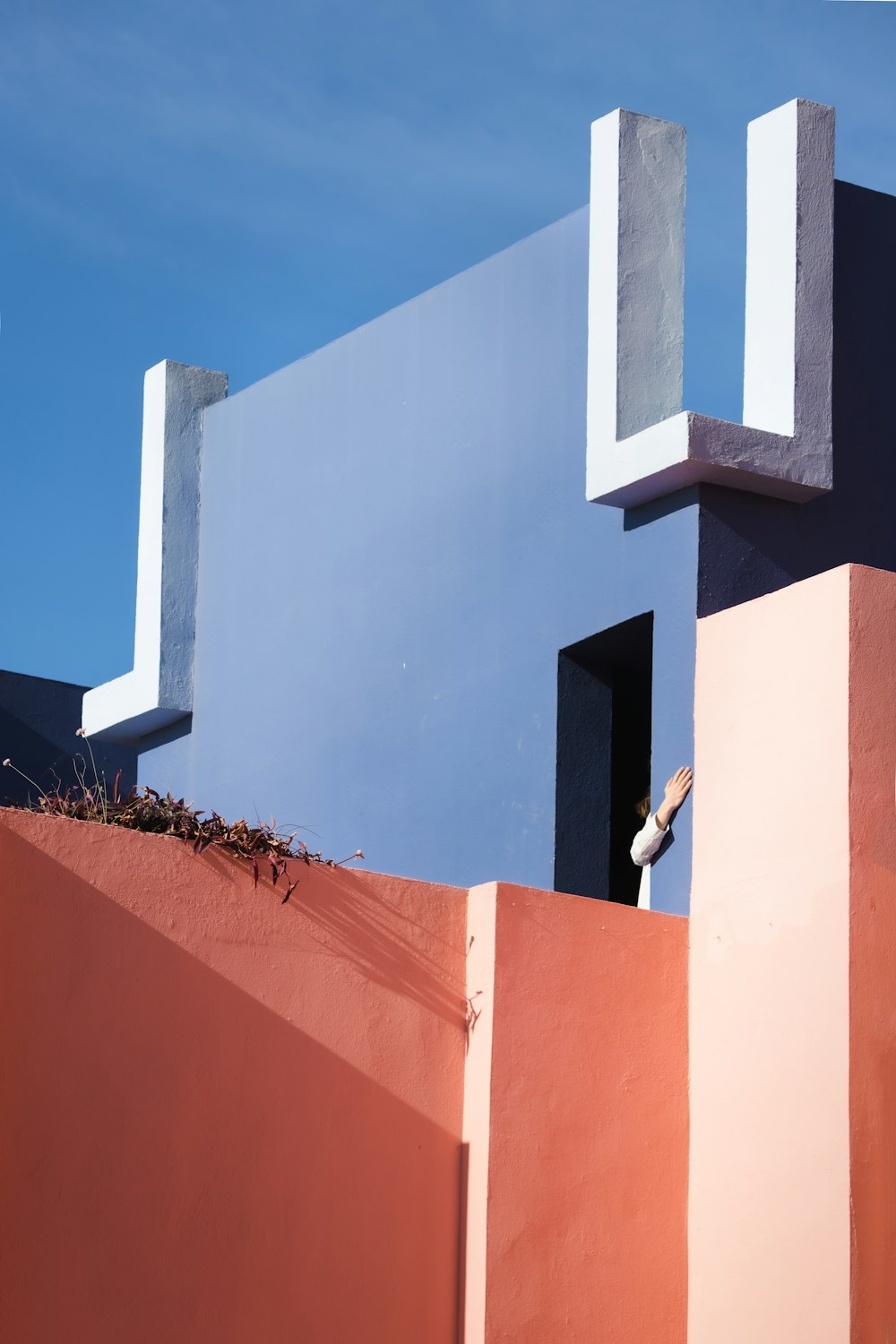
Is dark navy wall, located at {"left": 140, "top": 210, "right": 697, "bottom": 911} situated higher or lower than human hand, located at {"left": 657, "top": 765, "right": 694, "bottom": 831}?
higher

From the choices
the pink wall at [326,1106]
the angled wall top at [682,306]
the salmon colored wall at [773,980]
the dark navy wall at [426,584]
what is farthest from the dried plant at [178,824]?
the angled wall top at [682,306]

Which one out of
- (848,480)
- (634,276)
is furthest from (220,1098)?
(634,276)

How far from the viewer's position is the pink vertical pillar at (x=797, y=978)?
8273mm

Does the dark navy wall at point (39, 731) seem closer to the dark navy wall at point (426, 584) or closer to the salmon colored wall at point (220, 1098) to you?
the dark navy wall at point (426, 584)

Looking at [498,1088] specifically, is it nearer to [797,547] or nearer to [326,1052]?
[326,1052]

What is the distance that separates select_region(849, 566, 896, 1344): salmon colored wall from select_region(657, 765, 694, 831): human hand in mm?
1189

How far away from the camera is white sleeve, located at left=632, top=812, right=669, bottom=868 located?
32.3ft

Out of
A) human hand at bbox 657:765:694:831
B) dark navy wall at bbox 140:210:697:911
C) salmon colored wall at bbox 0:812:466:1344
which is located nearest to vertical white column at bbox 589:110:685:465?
dark navy wall at bbox 140:210:697:911

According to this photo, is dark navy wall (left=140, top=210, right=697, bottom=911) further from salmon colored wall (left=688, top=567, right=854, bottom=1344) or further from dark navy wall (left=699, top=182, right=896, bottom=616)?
salmon colored wall (left=688, top=567, right=854, bottom=1344)

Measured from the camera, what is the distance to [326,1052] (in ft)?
28.6

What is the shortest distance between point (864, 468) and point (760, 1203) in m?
3.89

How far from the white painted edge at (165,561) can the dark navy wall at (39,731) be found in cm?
251

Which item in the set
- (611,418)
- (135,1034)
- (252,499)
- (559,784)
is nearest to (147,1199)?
(135,1034)

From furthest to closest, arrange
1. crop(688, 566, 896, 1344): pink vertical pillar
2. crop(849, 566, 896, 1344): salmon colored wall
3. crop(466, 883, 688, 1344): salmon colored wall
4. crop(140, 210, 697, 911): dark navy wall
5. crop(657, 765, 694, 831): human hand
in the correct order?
crop(140, 210, 697, 911): dark navy wall < crop(657, 765, 694, 831): human hand < crop(466, 883, 688, 1344): salmon colored wall < crop(688, 566, 896, 1344): pink vertical pillar < crop(849, 566, 896, 1344): salmon colored wall
